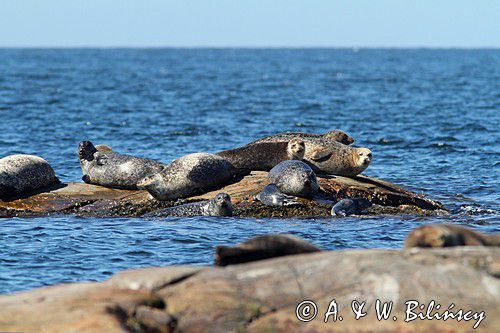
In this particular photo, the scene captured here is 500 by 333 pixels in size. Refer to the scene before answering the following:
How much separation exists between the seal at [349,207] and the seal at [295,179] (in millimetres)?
497

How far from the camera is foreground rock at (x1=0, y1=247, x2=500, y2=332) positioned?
6.34 m

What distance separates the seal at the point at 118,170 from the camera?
14.2 m

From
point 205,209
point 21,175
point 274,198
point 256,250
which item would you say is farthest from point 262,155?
point 256,250

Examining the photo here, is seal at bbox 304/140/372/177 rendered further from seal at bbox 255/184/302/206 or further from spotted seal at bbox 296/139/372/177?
seal at bbox 255/184/302/206

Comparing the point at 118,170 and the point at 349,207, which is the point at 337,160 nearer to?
the point at 349,207

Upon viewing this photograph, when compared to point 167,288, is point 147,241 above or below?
below

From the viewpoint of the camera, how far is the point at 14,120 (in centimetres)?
3011

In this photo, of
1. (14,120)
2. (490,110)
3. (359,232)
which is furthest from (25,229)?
(490,110)

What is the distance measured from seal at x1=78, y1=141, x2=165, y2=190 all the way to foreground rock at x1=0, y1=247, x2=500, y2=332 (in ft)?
23.8

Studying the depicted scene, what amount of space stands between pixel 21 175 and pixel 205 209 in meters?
3.01

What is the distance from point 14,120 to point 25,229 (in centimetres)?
1868

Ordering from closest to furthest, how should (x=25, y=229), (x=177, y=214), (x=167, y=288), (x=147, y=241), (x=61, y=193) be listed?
1. (x=167, y=288)
2. (x=147, y=241)
3. (x=25, y=229)
4. (x=177, y=214)
5. (x=61, y=193)

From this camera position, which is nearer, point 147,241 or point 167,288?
point 167,288

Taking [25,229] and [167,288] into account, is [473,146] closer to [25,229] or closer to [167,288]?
[25,229]
